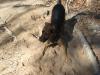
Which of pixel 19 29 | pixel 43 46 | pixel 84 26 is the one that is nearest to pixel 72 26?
pixel 84 26

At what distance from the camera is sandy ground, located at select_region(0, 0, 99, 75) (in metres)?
5.80

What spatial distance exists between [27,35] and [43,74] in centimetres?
138

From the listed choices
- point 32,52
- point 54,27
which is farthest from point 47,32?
point 32,52

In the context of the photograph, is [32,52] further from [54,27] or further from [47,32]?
[54,27]

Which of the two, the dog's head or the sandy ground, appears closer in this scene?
the sandy ground

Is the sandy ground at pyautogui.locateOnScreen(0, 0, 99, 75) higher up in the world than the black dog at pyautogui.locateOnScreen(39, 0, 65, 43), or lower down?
lower down

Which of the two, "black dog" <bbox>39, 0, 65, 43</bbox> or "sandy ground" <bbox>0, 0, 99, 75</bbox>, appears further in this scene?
"black dog" <bbox>39, 0, 65, 43</bbox>

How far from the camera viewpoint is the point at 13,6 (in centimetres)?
836

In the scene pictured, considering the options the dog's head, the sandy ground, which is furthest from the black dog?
the sandy ground

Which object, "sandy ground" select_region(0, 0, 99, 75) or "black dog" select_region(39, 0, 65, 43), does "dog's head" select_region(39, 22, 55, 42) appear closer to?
"black dog" select_region(39, 0, 65, 43)

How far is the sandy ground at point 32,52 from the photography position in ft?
19.0

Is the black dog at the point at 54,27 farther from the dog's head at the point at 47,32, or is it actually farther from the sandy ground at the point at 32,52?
the sandy ground at the point at 32,52

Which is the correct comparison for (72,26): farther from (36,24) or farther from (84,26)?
(36,24)

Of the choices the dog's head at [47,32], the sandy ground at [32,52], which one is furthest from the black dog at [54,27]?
the sandy ground at [32,52]
